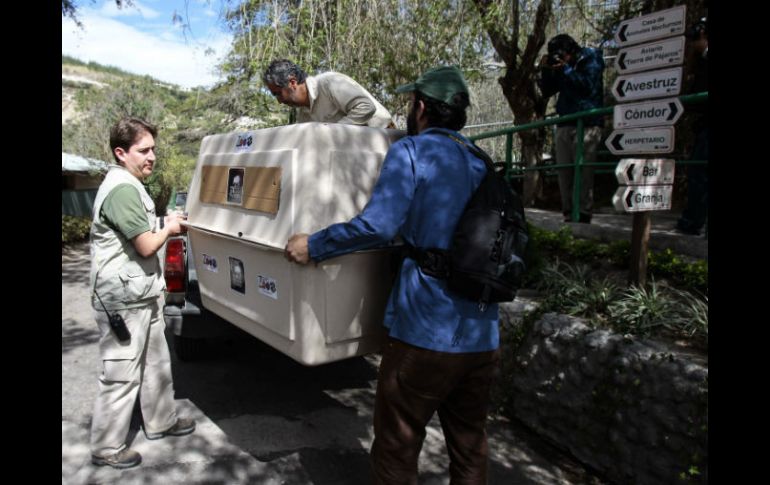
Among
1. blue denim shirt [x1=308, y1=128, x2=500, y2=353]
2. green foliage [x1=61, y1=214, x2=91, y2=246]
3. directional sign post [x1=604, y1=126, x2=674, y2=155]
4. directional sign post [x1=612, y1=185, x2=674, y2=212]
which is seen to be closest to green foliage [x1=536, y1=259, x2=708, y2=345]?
directional sign post [x1=612, y1=185, x2=674, y2=212]

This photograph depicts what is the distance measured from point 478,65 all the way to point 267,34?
3843mm

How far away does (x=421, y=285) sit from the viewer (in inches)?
84.6

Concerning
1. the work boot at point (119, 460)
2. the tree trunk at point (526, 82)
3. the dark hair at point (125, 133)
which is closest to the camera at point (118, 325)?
the work boot at point (119, 460)

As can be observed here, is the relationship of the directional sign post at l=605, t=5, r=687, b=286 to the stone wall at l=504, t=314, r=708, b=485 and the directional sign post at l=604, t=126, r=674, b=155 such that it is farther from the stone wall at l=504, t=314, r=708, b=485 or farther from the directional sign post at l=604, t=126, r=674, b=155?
the stone wall at l=504, t=314, r=708, b=485

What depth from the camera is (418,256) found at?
2.18 m

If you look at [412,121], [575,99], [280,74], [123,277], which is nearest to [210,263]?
[123,277]

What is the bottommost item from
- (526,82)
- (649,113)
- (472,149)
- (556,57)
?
(472,149)

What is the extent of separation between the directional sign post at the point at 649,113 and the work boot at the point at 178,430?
11.3 feet

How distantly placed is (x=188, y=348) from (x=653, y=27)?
422 cm

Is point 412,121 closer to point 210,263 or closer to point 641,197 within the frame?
point 210,263

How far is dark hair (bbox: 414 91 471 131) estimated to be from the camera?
2.29 metres

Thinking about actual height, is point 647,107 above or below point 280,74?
below

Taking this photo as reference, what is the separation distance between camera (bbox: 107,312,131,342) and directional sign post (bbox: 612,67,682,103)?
133 inches
